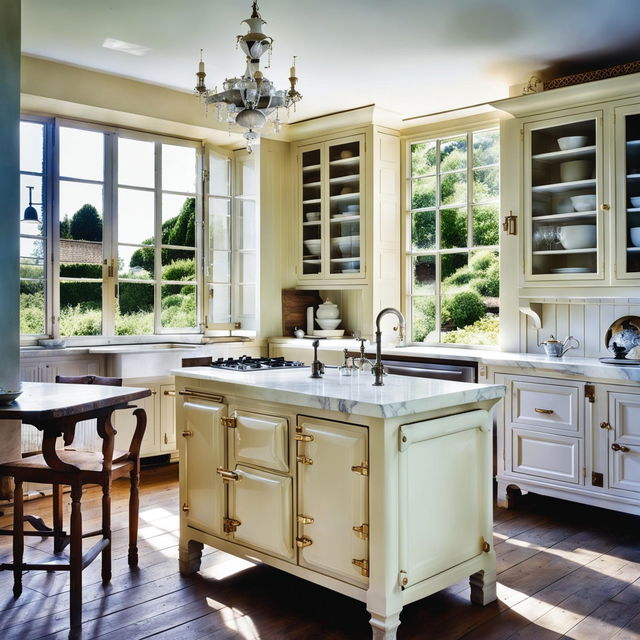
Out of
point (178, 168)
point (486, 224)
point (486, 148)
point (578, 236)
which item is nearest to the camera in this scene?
point (578, 236)

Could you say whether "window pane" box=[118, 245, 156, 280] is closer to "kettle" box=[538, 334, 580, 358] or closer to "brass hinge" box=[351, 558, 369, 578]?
"kettle" box=[538, 334, 580, 358]

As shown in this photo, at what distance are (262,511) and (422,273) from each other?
344 cm

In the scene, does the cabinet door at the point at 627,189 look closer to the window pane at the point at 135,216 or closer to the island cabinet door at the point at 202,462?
the island cabinet door at the point at 202,462

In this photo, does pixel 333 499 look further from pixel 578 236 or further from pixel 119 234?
pixel 119 234

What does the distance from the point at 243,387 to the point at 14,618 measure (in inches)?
52.8

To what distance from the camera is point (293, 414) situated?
2.88 metres

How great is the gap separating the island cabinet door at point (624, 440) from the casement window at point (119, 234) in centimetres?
347

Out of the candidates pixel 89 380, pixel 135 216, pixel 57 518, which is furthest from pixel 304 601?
pixel 135 216

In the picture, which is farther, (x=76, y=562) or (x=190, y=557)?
(x=190, y=557)

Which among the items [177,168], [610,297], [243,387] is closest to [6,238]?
[243,387]

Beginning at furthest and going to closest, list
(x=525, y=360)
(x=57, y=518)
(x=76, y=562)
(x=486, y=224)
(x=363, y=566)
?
(x=486, y=224) → (x=525, y=360) → (x=57, y=518) → (x=76, y=562) → (x=363, y=566)

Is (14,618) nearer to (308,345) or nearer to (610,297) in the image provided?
(308,345)

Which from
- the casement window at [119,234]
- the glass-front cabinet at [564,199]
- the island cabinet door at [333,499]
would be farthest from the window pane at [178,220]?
the island cabinet door at [333,499]

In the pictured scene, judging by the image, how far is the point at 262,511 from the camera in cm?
298
